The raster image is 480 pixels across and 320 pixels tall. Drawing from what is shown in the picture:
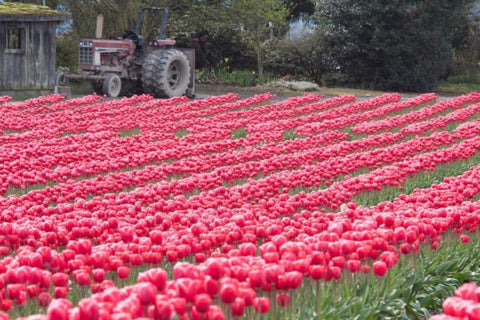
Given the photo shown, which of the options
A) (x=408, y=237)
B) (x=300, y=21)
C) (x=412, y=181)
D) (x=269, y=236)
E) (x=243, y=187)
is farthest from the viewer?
(x=300, y=21)

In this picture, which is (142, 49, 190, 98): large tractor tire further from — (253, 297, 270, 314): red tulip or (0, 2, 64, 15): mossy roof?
(253, 297, 270, 314): red tulip

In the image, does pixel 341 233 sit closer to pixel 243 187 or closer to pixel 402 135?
pixel 243 187

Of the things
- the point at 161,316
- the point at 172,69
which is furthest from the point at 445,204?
the point at 172,69

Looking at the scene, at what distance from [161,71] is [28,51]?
3947 mm

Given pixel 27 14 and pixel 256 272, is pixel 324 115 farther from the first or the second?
pixel 256 272

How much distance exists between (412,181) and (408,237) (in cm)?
512

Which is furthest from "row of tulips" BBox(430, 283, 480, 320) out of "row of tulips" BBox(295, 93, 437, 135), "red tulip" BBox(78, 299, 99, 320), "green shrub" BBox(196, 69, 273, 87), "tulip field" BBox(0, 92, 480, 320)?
"green shrub" BBox(196, 69, 273, 87)

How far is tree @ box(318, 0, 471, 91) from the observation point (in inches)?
1215

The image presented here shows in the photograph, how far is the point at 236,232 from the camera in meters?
5.61

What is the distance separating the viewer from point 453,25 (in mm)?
32781

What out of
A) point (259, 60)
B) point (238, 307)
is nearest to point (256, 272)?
point (238, 307)

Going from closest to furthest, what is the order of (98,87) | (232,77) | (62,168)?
(62,168) < (98,87) < (232,77)

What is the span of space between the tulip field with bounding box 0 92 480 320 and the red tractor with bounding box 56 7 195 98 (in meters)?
8.79

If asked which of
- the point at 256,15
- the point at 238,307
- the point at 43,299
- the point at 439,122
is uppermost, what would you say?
the point at 256,15
